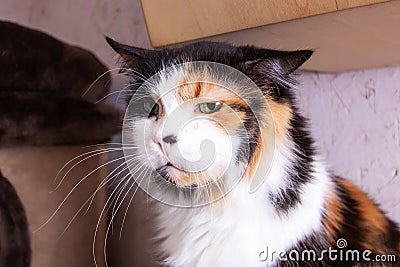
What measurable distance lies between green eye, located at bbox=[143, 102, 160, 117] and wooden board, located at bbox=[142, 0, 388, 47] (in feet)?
0.36

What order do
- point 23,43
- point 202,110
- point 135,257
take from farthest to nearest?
point 135,257, point 23,43, point 202,110

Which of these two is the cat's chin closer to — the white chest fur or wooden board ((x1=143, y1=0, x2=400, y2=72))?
the white chest fur

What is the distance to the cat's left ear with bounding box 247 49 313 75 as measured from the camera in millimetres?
533

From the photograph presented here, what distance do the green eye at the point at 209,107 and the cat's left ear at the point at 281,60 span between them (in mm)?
62

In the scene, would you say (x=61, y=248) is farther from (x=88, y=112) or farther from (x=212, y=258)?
(x=212, y=258)

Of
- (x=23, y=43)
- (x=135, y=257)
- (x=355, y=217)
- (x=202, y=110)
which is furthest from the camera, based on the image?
(x=135, y=257)

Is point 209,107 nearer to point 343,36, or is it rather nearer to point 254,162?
point 254,162

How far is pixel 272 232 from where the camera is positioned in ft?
1.94

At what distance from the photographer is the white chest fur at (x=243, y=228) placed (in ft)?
1.93

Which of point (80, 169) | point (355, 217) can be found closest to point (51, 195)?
point (80, 169)

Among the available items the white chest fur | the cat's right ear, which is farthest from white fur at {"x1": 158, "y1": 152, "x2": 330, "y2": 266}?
the cat's right ear

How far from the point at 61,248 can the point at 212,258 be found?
0.40 m

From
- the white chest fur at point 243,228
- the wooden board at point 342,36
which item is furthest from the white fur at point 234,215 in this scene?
the wooden board at point 342,36

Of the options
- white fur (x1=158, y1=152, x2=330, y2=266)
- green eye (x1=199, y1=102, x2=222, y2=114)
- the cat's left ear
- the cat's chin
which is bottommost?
white fur (x1=158, y1=152, x2=330, y2=266)
